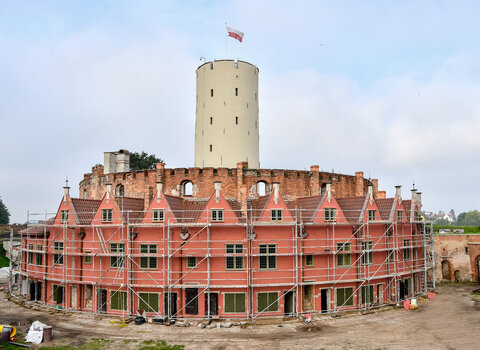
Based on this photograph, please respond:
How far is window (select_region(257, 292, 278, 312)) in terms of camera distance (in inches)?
1182

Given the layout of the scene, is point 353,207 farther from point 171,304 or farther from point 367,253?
point 171,304

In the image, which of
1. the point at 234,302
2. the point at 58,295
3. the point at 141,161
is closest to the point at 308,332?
the point at 234,302

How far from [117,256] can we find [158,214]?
4751 mm

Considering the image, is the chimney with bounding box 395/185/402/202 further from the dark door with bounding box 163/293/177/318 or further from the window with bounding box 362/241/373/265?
the dark door with bounding box 163/293/177/318

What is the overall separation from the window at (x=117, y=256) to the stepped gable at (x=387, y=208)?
23124mm

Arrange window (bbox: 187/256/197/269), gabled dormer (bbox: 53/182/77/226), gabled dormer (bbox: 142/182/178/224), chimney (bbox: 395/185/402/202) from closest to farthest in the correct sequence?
window (bbox: 187/256/197/269)
gabled dormer (bbox: 142/182/178/224)
gabled dormer (bbox: 53/182/77/226)
chimney (bbox: 395/185/402/202)

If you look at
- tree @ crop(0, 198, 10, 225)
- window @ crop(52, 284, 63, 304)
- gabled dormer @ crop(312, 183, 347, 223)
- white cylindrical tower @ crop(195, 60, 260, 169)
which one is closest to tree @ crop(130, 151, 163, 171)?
white cylindrical tower @ crop(195, 60, 260, 169)

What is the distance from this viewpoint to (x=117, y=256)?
103 ft

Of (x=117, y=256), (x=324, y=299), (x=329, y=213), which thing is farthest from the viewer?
(x=329, y=213)

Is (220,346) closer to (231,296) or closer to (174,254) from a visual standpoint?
(231,296)

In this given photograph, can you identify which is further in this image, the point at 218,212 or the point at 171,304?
the point at 218,212

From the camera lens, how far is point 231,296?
29828 millimetres

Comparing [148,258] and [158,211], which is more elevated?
[158,211]

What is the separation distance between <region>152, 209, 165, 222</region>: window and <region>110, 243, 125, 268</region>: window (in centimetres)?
342
